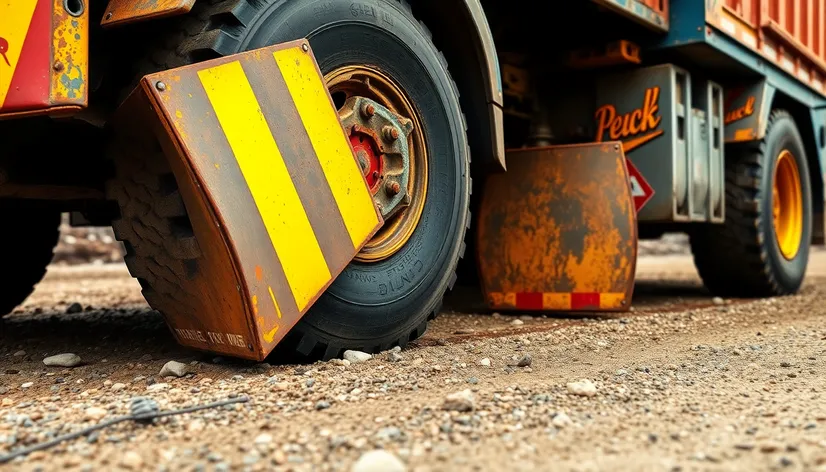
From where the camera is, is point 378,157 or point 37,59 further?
point 378,157

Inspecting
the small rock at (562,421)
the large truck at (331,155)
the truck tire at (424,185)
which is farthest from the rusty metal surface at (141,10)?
the small rock at (562,421)

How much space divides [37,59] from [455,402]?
4.23 feet

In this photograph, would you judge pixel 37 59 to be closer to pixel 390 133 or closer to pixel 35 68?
pixel 35 68

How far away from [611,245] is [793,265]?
2.47m

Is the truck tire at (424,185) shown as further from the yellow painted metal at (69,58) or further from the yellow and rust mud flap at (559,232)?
the yellow and rust mud flap at (559,232)

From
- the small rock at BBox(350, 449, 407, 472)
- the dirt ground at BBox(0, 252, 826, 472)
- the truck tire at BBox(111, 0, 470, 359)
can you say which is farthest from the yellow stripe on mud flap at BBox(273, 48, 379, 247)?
the small rock at BBox(350, 449, 407, 472)

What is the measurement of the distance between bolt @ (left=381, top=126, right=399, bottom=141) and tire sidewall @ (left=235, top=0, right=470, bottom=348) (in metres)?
0.17

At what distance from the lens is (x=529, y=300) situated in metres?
4.07

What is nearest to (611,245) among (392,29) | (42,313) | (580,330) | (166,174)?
(580,330)

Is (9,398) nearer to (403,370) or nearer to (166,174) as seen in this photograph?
(166,174)

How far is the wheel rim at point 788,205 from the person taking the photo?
5.88 meters

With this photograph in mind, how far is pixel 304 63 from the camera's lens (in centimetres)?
236

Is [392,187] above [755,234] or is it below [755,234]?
above

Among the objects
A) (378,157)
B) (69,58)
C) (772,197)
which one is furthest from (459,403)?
(772,197)
